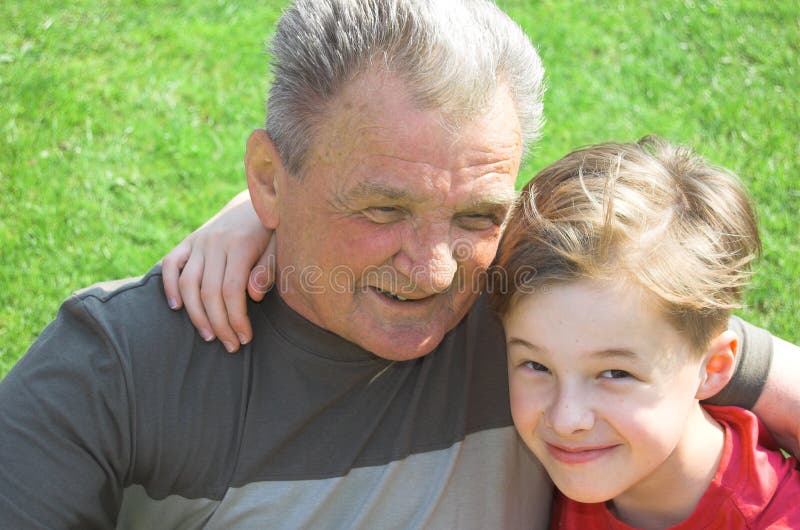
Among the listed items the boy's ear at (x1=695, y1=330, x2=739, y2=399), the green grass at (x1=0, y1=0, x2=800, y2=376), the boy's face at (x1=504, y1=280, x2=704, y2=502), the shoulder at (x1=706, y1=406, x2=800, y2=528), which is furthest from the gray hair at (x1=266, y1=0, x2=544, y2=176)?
the green grass at (x1=0, y1=0, x2=800, y2=376)

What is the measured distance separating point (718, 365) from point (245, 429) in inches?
49.5

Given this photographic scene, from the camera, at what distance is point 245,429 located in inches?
91.0

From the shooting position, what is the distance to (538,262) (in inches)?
90.8

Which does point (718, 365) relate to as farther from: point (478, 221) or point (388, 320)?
point (388, 320)

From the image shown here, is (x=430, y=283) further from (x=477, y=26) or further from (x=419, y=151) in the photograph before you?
(x=477, y=26)

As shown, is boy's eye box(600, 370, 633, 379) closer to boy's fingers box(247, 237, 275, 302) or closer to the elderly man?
the elderly man

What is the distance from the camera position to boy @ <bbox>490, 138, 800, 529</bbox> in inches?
86.5

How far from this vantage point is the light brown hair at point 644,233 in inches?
87.5

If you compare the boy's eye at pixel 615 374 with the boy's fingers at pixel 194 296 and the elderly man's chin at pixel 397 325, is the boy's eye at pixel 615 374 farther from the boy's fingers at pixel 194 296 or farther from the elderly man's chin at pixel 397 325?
the boy's fingers at pixel 194 296

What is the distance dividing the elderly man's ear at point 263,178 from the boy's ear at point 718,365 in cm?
122

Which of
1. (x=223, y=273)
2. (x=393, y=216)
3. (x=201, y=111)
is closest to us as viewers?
(x=393, y=216)

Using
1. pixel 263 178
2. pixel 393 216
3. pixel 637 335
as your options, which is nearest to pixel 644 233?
pixel 637 335

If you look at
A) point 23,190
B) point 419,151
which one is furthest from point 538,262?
point 23,190

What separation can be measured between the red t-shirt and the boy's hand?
1.12 metres
